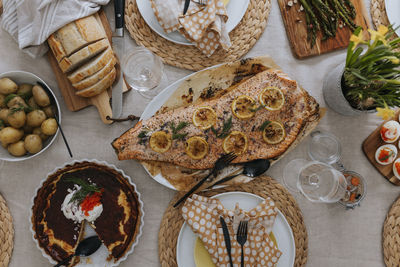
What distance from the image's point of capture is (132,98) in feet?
5.98

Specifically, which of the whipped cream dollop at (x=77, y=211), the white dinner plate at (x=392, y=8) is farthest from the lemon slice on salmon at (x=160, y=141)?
the white dinner plate at (x=392, y=8)

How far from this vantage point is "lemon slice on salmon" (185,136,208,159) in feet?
5.47

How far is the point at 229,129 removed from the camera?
169 cm

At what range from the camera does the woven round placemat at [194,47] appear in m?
1.80

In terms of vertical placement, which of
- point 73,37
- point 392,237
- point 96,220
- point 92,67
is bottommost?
point 392,237

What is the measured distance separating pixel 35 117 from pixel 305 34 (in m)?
1.55

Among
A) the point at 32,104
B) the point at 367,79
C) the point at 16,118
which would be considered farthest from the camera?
the point at 32,104

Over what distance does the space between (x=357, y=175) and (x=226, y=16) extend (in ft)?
3.72

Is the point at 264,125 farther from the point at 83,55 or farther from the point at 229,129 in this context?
the point at 83,55

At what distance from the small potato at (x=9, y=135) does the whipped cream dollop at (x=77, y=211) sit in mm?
414

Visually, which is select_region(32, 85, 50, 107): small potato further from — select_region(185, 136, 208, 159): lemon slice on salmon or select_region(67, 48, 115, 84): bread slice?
select_region(185, 136, 208, 159): lemon slice on salmon

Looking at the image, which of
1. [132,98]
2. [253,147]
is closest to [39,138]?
[132,98]

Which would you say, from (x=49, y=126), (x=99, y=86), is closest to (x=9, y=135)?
(x=49, y=126)

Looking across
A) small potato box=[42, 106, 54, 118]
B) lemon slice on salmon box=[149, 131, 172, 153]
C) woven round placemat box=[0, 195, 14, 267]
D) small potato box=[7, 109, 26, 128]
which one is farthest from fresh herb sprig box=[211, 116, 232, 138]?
woven round placemat box=[0, 195, 14, 267]
